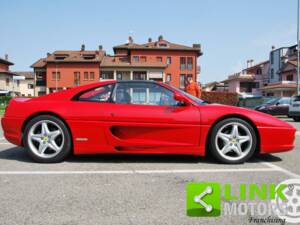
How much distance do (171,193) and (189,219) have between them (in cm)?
58

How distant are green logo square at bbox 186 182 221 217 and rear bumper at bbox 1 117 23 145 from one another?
104 inches

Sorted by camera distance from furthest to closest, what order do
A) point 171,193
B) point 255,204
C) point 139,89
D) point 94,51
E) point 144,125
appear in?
point 94,51
point 139,89
point 144,125
point 171,193
point 255,204

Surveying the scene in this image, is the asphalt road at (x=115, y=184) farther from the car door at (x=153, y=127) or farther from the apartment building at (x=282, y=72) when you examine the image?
the apartment building at (x=282, y=72)

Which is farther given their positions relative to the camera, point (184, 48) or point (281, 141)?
point (184, 48)

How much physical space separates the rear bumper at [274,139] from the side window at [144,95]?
1.35 meters

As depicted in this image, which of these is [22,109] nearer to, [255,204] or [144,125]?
[144,125]

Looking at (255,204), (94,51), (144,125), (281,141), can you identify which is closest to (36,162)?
(144,125)

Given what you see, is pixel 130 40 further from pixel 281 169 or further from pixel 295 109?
pixel 281 169

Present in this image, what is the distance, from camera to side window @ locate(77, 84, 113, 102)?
408 centimetres

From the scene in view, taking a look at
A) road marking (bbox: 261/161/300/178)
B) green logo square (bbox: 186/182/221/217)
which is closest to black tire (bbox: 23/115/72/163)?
green logo square (bbox: 186/182/221/217)

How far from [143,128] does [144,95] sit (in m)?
0.54

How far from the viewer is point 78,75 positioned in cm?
4778

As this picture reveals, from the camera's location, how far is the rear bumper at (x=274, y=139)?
3908 millimetres
